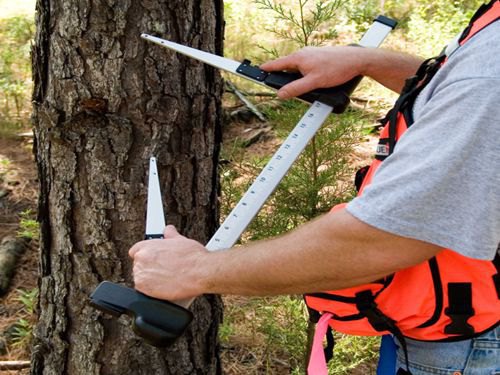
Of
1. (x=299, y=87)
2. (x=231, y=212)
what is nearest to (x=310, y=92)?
(x=299, y=87)

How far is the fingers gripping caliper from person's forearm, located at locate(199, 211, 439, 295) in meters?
0.12

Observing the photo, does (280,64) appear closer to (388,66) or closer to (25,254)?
(388,66)

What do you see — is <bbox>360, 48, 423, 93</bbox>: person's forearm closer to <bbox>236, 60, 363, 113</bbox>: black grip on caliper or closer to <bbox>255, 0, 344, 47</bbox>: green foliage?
<bbox>236, 60, 363, 113</bbox>: black grip on caliper

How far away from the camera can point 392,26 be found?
7.55 ft

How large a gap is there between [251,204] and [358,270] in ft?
1.39

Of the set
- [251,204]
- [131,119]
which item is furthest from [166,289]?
[131,119]

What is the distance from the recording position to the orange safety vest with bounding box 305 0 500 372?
158 centimetres

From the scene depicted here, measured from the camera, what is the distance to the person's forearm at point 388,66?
2.11 metres

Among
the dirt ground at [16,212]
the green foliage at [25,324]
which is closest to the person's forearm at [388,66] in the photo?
the green foliage at [25,324]

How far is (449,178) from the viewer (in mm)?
1234

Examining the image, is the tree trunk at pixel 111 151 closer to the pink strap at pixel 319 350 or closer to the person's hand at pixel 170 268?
the person's hand at pixel 170 268

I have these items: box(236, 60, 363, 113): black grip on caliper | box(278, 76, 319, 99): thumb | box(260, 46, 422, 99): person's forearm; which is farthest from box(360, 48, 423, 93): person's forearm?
box(278, 76, 319, 99): thumb

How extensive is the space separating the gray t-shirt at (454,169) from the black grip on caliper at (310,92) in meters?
0.64

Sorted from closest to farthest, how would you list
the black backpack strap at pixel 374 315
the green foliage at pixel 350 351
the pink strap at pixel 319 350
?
the black backpack strap at pixel 374 315, the pink strap at pixel 319 350, the green foliage at pixel 350 351
